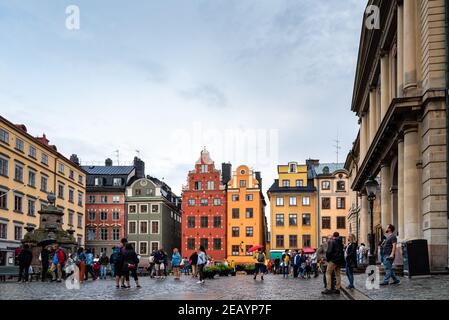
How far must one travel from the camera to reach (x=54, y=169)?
81.3m

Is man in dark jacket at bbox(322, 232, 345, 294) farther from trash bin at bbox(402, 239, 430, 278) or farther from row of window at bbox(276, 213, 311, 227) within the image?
row of window at bbox(276, 213, 311, 227)

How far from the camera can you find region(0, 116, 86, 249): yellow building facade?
6500 centimetres

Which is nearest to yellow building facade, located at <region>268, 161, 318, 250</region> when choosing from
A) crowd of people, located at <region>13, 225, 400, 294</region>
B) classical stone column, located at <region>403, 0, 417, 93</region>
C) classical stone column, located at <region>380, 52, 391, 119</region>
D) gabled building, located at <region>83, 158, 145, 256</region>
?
gabled building, located at <region>83, 158, 145, 256</region>

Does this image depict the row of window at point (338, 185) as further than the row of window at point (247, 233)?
No

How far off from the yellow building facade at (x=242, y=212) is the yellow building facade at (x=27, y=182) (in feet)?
72.6

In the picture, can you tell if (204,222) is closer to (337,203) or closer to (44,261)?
(337,203)

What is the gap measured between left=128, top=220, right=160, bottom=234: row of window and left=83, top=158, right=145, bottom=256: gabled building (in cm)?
107

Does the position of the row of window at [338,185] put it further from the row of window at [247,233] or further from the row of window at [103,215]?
the row of window at [103,215]

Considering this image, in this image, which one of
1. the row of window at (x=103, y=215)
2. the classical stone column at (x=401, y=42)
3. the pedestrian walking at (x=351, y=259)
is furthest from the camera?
the row of window at (x=103, y=215)

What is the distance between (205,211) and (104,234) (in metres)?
16.0

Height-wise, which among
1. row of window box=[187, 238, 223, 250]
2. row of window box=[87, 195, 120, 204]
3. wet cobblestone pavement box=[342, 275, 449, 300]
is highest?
row of window box=[87, 195, 120, 204]

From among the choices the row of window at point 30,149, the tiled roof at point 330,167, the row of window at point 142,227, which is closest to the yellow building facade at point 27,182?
the row of window at point 30,149

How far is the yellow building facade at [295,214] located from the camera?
93.8 m
